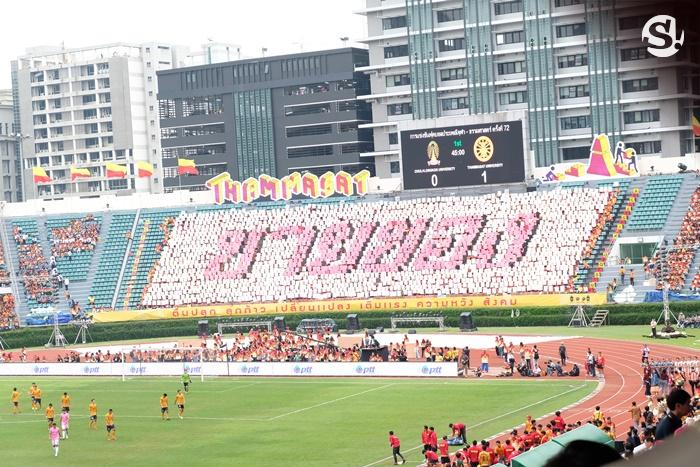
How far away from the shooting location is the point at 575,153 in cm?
10625

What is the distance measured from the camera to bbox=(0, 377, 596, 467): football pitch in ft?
133

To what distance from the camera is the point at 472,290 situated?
7981 centimetres

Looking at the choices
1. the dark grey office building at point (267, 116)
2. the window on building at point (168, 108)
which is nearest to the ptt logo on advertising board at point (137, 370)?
the dark grey office building at point (267, 116)

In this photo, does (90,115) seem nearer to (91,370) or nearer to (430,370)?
(91,370)

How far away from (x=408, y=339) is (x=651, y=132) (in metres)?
40.8

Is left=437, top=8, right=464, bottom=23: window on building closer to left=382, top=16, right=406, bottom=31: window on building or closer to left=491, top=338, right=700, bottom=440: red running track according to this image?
left=382, top=16, right=406, bottom=31: window on building

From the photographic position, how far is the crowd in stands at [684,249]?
72.7 meters

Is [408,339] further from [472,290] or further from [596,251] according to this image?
[596,251]

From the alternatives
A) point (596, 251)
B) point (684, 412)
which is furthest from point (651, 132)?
point (684, 412)

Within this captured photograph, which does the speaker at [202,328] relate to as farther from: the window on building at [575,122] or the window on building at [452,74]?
the window on building at [452,74]

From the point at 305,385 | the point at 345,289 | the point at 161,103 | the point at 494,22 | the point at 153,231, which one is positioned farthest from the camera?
the point at 161,103

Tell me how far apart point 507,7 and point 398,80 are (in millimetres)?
13198

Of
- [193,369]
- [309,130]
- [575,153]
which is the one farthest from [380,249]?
[309,130]

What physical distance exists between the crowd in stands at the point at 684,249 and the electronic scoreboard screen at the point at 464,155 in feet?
43.5
